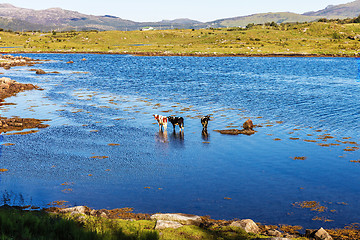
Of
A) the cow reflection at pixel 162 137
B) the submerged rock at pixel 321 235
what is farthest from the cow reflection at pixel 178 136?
the submerged rock at pixel 321 235

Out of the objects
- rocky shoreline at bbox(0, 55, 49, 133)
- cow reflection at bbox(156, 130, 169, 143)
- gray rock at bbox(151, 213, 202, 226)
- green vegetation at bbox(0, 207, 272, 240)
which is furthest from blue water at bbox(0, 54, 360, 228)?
green vegetation at bbox(0, 207, 272, 240)

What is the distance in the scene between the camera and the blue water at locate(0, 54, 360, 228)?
18812 millimetres

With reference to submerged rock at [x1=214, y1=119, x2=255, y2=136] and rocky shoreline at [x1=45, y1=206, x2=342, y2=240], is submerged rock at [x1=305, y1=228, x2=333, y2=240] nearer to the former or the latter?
rocky shoreline at [x1=45, y1=206, x2=342, y2=240]

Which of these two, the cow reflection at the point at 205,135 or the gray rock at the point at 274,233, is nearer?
the gray rock at the point at 274,233

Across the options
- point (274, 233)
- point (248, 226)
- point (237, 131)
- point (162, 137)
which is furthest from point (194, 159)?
point (274, 233)

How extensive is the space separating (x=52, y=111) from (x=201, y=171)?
2469 centimetres

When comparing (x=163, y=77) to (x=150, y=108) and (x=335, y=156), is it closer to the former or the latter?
(x=150, y=108)

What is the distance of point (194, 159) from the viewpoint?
25891 millimetres

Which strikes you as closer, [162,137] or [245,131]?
[162,137]

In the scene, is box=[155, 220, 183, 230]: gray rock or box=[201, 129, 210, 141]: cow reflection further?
box=[201, 129, 210, 141]: cow reflection

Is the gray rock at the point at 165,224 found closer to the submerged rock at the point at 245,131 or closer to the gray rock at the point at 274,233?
the gray rock at the point at 274,233

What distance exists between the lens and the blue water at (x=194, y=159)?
741 inches

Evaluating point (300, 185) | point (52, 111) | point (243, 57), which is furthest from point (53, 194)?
point (243, 57)

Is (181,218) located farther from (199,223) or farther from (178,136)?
(178,136)
